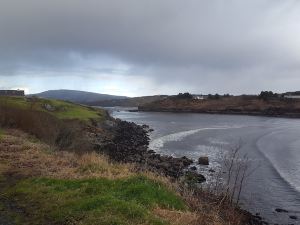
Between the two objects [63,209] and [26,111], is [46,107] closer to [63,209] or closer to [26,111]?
[26,111]

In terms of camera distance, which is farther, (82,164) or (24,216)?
(82,164)

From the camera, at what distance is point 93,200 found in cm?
1065

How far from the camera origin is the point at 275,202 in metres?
24.7

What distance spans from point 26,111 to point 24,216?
22.4 m

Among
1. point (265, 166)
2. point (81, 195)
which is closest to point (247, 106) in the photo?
point (265, 166)

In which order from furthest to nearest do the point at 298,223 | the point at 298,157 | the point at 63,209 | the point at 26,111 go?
the point at 298,157 → the point at 26,111 → the point at 298,223 → the point at 63,209

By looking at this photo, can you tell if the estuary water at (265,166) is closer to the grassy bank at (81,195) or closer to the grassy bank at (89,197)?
the grassy bank at (89,197)

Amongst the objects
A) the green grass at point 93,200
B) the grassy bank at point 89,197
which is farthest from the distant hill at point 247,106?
the green grass at point 93,200

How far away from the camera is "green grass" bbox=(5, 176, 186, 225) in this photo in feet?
31.9

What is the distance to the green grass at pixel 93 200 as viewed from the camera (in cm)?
973

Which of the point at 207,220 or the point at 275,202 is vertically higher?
the point at 207,220

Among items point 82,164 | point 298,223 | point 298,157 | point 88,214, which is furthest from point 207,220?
point 298,157

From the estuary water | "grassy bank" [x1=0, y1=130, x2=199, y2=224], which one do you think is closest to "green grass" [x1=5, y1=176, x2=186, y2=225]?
"grassy bank" [x1=0, y1=130, x2=199, y2=224]

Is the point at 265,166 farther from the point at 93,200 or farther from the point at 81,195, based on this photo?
the point at 93,200
